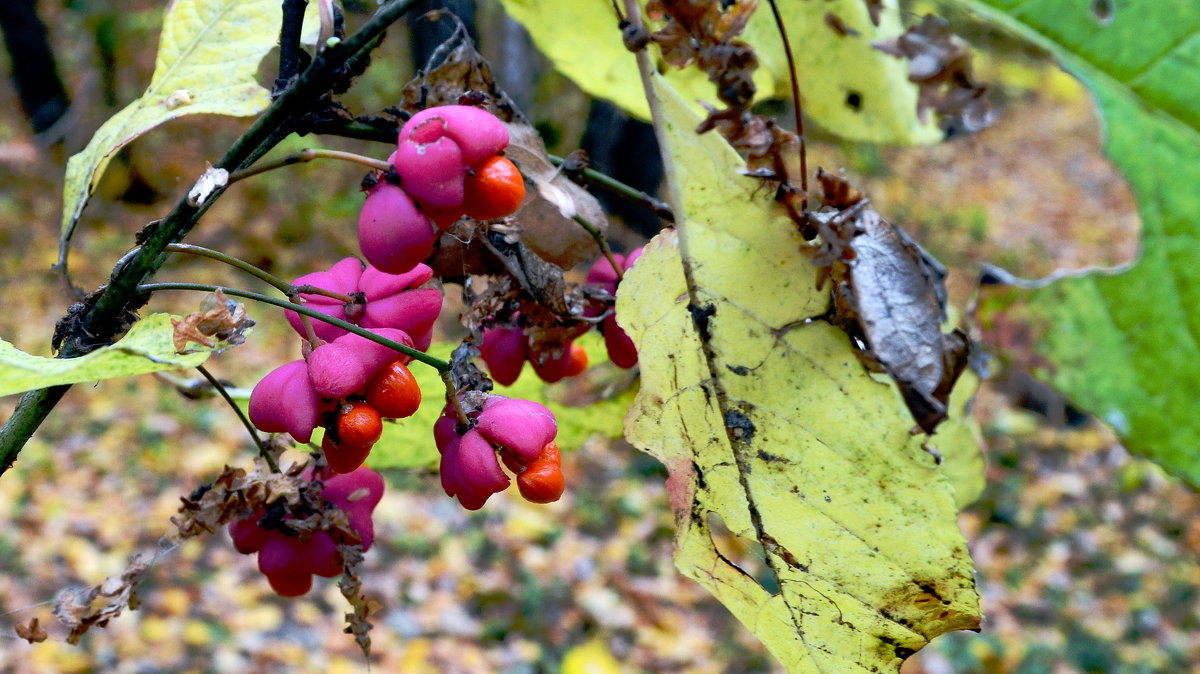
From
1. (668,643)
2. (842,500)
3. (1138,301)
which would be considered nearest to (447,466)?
(842,500)

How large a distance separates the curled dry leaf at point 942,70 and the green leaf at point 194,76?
436 mm

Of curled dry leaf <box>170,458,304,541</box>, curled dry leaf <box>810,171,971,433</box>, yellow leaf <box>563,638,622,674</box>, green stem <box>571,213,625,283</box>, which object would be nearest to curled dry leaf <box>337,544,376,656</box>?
curled dry leaf <box>170,458,304,541</box>

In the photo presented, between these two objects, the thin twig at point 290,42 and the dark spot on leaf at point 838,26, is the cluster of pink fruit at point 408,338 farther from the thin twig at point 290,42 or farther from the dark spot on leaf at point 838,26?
the dark spot on leaf at point 838,26

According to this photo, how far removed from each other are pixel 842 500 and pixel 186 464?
12.5ft

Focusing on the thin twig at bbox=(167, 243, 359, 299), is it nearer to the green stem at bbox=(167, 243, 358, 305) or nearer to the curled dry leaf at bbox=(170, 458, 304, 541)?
the green stem at bbox=(167, 243, 358, 305)

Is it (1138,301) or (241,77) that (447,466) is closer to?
(241,77)

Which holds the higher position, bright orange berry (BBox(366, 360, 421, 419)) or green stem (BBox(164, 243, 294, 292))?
green stem (BBox(164, 243, 294, 292))

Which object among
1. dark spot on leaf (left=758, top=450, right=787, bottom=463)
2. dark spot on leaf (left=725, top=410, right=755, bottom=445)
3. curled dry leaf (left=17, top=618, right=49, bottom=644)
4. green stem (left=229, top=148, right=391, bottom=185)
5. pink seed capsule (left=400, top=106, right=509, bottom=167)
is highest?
pink seed capsule (left=400, top=106, right=509, bottom=167)

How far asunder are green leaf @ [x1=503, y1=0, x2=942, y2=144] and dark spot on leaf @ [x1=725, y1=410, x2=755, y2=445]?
380 millimetres

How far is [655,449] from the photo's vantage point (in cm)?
56

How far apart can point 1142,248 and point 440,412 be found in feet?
1.88

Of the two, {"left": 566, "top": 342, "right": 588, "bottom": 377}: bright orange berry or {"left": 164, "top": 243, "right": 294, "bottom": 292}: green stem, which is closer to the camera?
{"left": 164, "top": 243, "right": 294, "bottom": 292}: green stem

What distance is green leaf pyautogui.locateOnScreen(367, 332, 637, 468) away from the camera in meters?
0.81

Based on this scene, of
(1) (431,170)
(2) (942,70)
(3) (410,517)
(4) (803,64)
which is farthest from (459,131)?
(3) (410,517)
